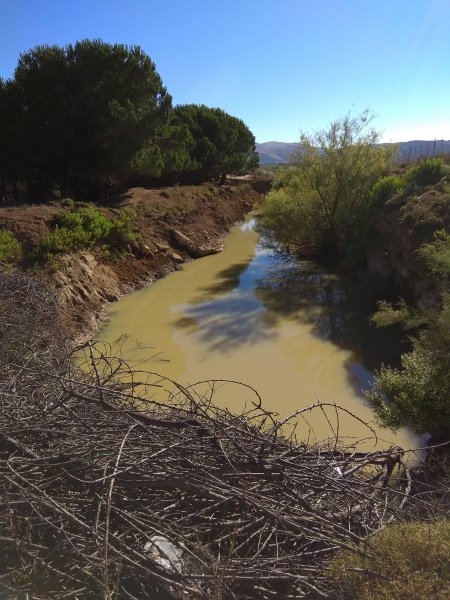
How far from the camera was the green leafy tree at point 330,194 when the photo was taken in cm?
1916

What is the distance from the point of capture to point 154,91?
2162 cm

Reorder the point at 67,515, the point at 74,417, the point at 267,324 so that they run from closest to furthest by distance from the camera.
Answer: the point at 67,515 < the point at 74,417 < the point at 267,324

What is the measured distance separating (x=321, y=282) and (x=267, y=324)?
5308mm

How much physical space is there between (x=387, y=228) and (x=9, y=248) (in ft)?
38.2

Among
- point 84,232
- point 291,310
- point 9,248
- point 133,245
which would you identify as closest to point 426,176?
point 291,310

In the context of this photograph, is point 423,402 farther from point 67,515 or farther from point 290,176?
point 290,176

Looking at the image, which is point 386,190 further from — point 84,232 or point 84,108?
point 84,108

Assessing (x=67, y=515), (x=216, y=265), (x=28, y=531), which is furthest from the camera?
(x=216, y=265)

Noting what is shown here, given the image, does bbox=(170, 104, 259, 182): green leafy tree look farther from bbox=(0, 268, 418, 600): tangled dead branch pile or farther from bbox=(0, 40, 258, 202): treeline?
bbox=(0, 268, 418, 600): tangled dead branch pile

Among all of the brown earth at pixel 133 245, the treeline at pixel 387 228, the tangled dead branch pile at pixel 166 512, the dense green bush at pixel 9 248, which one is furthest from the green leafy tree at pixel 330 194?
the tangled dead branch pile at pixel 166 512

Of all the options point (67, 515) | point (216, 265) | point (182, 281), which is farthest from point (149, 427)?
point (216, 265)

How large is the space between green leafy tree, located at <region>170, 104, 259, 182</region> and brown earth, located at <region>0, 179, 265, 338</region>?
304 centimetres

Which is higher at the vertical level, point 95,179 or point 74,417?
point 95,179

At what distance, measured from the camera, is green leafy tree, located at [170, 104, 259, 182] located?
33506mm
